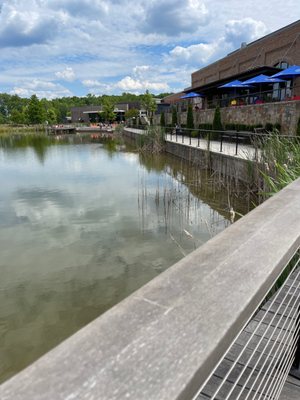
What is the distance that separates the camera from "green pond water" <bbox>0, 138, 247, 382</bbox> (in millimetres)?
4062

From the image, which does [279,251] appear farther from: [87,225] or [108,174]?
[108,174]

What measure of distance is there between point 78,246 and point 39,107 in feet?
261

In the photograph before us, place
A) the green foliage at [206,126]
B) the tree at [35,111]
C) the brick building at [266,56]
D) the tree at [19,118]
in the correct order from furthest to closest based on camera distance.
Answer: the tree at [19,118]
the tree at [35,111]
the brick building at [266,56]
the green foliage at [206,126]

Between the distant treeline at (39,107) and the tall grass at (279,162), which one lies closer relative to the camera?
the tall grass at (279,162)

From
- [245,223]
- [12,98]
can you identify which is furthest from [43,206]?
[12,98]

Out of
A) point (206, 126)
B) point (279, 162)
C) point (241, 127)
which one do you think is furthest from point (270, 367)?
point (206, 126)

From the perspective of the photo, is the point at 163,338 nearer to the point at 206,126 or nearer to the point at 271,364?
the point at 271,364

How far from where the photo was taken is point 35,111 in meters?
77.1

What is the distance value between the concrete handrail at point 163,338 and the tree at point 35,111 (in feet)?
276

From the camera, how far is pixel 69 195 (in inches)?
411

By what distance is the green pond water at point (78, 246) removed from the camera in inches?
160

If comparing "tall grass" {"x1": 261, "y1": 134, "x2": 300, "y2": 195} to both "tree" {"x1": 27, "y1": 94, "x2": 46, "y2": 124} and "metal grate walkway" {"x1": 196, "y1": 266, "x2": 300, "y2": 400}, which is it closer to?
"metal grate walkway" {"x1": 196, "y1": 266, "x2": 300, "y2": 400}

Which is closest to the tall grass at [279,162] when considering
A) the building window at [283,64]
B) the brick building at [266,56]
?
the brick building at [266,56]

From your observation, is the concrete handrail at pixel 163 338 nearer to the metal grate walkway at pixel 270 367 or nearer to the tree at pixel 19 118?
the metal grate walkway at pixel 270 367
